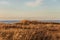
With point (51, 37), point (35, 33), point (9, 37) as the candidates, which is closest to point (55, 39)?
point (51, 37)

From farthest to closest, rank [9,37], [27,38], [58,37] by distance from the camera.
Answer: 1. [58,37]
2. [9,37]
3. [27,38]

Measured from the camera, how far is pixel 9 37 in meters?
17.7

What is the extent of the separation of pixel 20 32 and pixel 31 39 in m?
1.15

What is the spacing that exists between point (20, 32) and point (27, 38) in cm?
89

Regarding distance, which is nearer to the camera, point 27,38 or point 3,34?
point 27,38

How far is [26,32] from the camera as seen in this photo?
16875 mm

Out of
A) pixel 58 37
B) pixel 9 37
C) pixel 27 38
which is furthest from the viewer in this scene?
pixel 58 37

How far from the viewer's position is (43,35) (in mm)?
16953

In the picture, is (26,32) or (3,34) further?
(3,34)

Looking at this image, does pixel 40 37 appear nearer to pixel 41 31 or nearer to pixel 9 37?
pixel 41 31

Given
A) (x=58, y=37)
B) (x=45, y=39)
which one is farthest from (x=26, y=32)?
(x=58, y=37)

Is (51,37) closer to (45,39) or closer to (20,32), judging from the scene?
(45,39)

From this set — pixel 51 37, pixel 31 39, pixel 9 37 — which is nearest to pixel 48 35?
pixel 51 37

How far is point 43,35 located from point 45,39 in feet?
1.22
